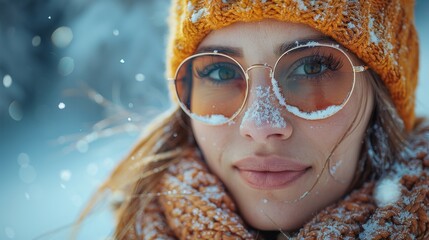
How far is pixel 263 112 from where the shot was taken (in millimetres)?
1206

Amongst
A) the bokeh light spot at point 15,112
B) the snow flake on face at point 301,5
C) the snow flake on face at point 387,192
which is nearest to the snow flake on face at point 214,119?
the snow flake on face at point 301,5

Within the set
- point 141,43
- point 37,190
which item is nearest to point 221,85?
point 37,190

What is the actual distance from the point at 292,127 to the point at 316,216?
258 millimetres

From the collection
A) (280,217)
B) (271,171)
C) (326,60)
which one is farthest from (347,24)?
(280,217)

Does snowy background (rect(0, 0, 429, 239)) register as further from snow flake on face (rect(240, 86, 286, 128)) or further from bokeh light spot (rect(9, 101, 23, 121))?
snow flake on face (rect(240, 86, 286, 128))

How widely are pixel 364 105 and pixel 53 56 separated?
247 cm

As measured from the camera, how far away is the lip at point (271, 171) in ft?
4.14

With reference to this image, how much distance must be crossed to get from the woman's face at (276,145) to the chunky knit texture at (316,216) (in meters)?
0.05

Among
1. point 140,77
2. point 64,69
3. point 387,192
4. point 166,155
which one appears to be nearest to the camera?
point 387,192

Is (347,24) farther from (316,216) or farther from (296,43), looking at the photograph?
(316,216)

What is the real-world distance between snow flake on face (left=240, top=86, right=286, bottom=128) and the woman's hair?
328 millimetres

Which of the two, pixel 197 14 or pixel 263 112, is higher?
pixel 197 14

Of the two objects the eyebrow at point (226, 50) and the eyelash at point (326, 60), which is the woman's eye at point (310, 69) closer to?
the eyelash at point (326, 60)

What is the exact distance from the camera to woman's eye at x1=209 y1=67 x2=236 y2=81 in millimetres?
1308
